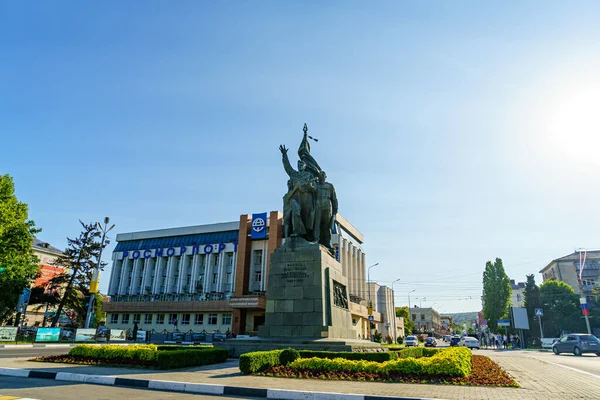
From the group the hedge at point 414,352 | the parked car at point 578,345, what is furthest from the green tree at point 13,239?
the parked car at point 578,345

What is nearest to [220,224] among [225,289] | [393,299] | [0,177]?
[225,289]

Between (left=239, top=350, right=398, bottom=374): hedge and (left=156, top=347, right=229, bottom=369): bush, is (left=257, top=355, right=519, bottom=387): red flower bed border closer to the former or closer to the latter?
(left=239, top=350, right=398, bottom=374): hedge

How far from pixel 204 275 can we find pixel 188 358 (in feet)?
147

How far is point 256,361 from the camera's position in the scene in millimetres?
10164

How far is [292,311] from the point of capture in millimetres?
14594

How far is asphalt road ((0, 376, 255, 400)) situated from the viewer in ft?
23.2

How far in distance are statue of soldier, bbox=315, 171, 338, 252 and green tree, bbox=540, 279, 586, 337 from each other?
A: 49302 mm

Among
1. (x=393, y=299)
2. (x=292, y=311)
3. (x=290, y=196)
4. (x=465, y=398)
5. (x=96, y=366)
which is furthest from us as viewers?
(x=393, y=299)

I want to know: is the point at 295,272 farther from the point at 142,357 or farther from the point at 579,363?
the point at 579,363

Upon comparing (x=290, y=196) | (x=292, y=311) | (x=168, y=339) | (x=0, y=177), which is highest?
(x=0, y=177)

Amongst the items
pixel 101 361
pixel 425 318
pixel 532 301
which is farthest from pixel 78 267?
pixel 425 318

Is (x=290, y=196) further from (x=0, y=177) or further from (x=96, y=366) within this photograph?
(x=0, y=177)

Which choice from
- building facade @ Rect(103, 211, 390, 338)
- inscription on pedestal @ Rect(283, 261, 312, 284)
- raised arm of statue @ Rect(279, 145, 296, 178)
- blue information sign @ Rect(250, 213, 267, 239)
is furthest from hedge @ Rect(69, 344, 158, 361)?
blue information sign @ Rect(250, 213, 267, 239)

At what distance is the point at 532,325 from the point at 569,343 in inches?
1274
